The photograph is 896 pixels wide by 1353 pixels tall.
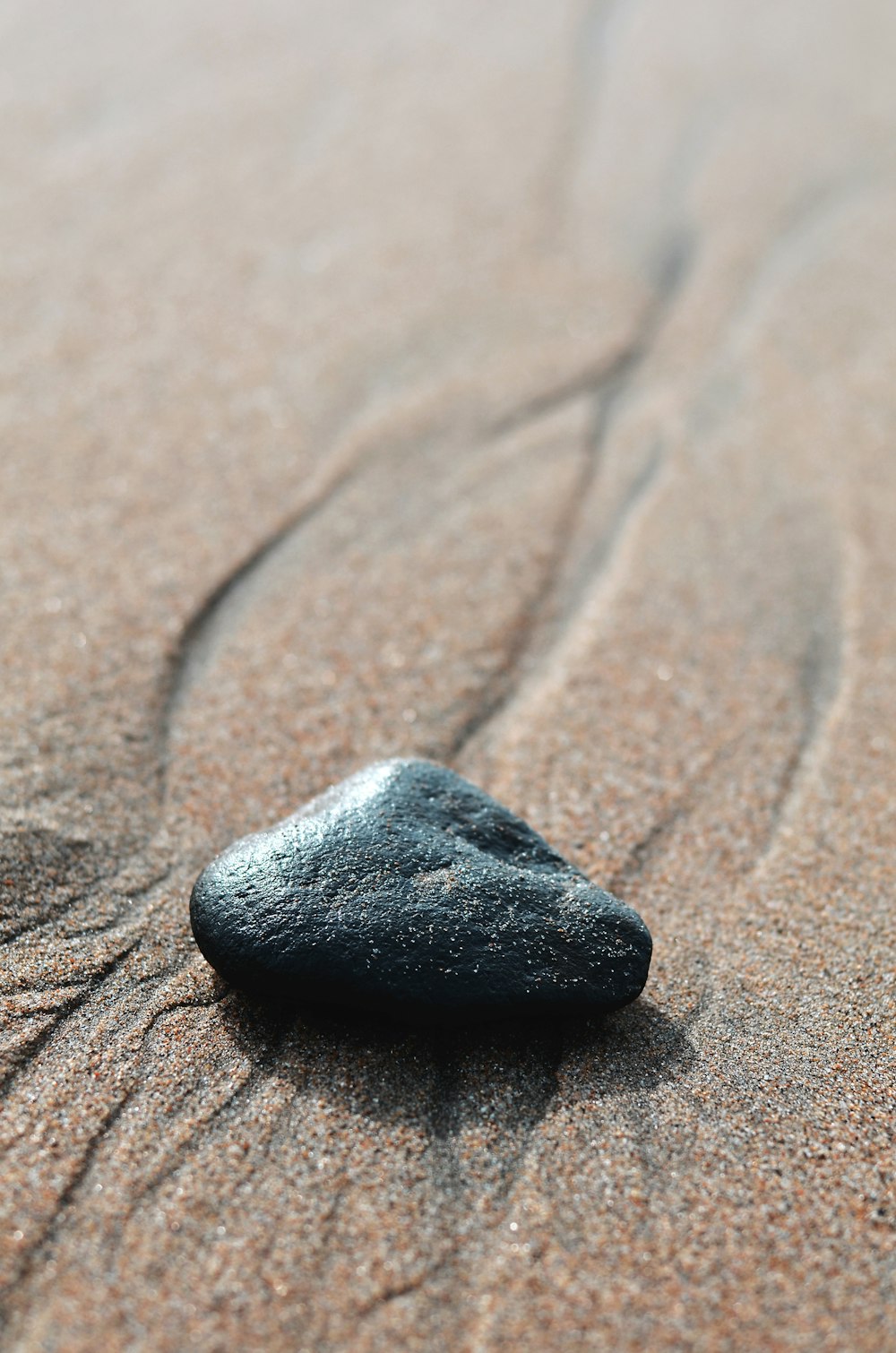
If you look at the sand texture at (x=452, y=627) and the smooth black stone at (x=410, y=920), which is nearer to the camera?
the sand texture at (x=452, y=627)

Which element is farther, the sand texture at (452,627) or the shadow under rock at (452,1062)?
the shadow under rock at (452,1062)

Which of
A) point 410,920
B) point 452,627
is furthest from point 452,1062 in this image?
point 452,627

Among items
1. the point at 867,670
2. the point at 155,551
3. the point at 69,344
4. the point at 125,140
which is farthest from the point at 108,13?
the point at 867,670

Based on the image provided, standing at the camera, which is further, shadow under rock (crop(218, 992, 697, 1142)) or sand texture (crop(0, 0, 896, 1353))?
shadow under rock (crop(218, 992, 697, 1142))

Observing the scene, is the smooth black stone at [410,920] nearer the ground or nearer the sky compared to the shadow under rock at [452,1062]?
nearer the sky

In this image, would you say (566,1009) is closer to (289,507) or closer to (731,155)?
(289,507)

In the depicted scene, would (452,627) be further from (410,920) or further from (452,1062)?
(452,1062)
